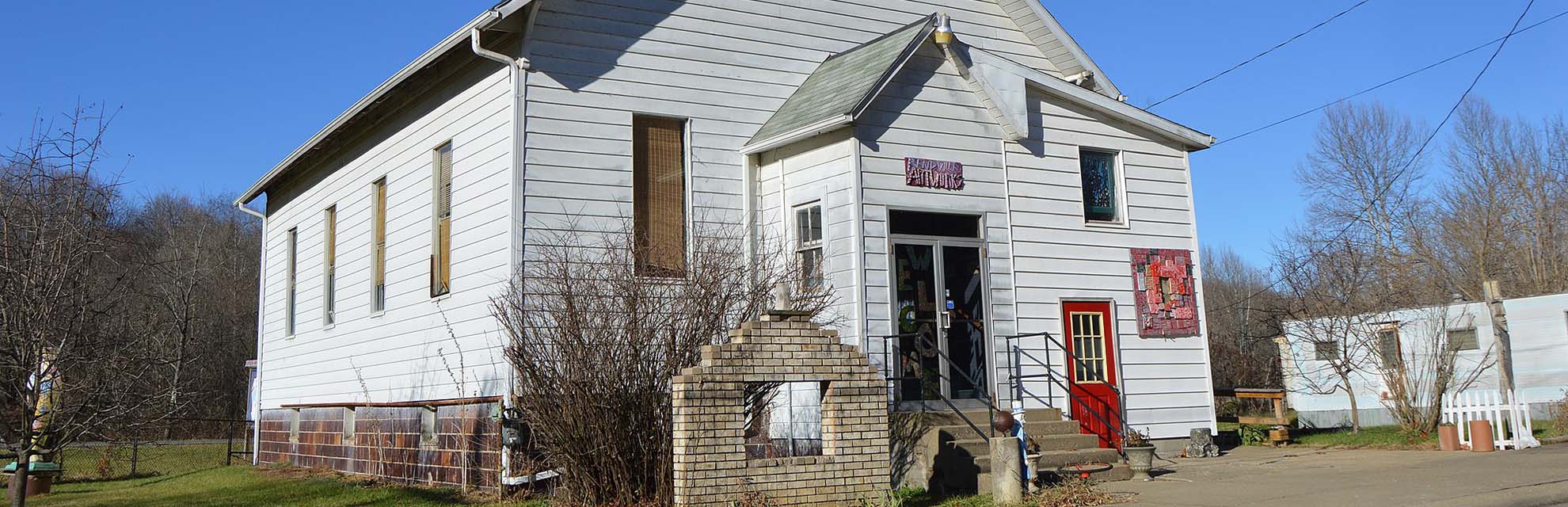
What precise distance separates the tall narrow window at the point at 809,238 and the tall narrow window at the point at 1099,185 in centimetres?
388

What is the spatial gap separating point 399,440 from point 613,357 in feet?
21.2

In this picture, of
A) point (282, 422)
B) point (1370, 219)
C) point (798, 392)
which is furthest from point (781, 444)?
point (1370, 219)

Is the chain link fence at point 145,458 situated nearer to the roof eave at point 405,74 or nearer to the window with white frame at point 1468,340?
the roof eave at point 405,74

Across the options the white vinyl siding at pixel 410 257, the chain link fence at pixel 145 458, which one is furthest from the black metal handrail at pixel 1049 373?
the chain link fence at pixel 145 458

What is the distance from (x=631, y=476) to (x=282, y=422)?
12571mm

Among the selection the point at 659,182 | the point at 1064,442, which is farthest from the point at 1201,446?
the point at 659,182

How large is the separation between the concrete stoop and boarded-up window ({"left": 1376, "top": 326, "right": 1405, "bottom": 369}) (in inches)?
294

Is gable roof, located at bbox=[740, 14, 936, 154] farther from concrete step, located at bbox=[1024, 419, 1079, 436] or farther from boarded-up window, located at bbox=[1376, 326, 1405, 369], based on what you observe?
boarded-up window, located at bbox=[1376, 326, 1405, 369]

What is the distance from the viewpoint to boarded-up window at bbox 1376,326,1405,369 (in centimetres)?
1812

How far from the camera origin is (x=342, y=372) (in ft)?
60.4

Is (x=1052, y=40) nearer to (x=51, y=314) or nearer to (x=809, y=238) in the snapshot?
(x=809, y=238)

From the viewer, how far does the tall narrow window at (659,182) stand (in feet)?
47.0

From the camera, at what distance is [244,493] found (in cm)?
1583

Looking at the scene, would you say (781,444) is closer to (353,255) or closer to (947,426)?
(947,426)
